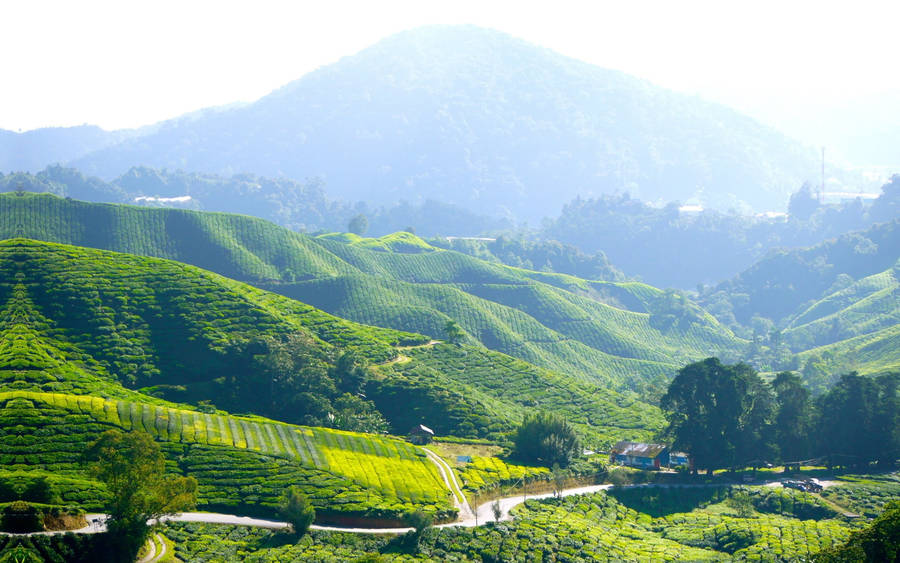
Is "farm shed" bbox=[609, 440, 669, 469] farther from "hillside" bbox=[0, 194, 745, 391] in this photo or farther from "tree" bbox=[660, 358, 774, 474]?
"hillside" bbox=[0, 194, 745, 391]

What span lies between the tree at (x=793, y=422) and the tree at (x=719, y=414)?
5.54ft

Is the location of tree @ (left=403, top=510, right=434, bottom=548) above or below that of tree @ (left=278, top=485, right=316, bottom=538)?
below

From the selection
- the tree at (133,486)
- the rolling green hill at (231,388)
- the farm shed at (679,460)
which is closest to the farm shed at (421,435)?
the rolling green hill at (231,388)

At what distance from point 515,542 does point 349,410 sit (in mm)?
29557

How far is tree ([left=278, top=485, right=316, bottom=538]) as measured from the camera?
6238cm

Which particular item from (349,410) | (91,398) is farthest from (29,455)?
(349,410)

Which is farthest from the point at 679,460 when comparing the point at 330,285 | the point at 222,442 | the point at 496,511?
the point at 330,285

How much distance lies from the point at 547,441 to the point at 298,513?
29894mm

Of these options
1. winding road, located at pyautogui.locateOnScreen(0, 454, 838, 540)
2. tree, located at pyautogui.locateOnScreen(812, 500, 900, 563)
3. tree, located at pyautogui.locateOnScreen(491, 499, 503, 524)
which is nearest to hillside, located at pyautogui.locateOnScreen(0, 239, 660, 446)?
winding road, located at pyautogui.locateOnScreen(0, 454, 838, 540)

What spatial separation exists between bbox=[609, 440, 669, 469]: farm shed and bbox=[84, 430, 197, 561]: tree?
45.4m

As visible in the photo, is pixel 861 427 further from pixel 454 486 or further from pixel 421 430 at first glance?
pixel 454 486

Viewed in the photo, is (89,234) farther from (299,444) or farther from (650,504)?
(650,504)

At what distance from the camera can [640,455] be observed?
90.4 meters

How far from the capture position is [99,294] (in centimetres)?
10244
